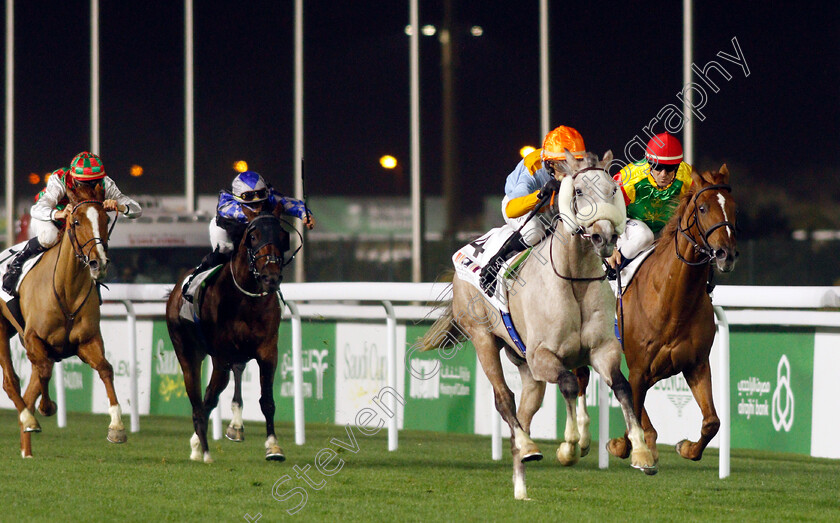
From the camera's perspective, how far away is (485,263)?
6508 mm

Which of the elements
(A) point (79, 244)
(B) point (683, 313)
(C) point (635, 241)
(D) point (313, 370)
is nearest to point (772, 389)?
(C) point (635, 241)

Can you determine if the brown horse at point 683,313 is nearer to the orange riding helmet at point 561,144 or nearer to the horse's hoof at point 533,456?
the orange riding helmet at point 561,144

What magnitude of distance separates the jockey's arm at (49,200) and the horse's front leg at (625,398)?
4.08 m

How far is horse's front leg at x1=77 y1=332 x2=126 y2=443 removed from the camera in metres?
7.61

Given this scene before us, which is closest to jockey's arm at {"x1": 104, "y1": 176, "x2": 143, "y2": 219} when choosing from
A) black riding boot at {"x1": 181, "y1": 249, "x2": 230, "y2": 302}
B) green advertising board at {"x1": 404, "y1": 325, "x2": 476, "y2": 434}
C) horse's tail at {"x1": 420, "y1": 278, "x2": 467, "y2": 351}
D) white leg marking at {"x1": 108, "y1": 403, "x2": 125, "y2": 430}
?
black riding boot at {"x1": 181, "y1": 249, "x2": 230, "y2": 302}

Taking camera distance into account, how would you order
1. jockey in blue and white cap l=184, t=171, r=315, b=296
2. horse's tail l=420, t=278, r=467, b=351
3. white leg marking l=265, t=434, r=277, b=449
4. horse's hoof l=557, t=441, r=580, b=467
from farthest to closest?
jockey in blue and white cap l=184, t=171, r=315, b=296 → white leg marking l=265, t=434, r=277, b=449 → horse's tail l=420, t=278, r=467, b=351 → horse's hoof l=557, t=441, r=580, b=467

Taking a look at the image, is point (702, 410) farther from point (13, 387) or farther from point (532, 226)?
point (13, 387)

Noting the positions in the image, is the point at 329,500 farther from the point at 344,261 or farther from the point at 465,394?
the point at 344,261

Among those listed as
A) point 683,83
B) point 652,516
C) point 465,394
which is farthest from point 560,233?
point 683,83

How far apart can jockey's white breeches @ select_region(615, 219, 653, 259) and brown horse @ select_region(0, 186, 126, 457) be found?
3.00 metres

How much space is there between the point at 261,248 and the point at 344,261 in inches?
266

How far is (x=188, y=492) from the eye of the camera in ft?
20.4

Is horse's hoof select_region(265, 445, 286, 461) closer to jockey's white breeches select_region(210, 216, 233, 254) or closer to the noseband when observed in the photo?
jockey's white breeches select_region(210, 216, 233, 254)

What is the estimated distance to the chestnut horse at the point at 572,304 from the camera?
5.43 metres
